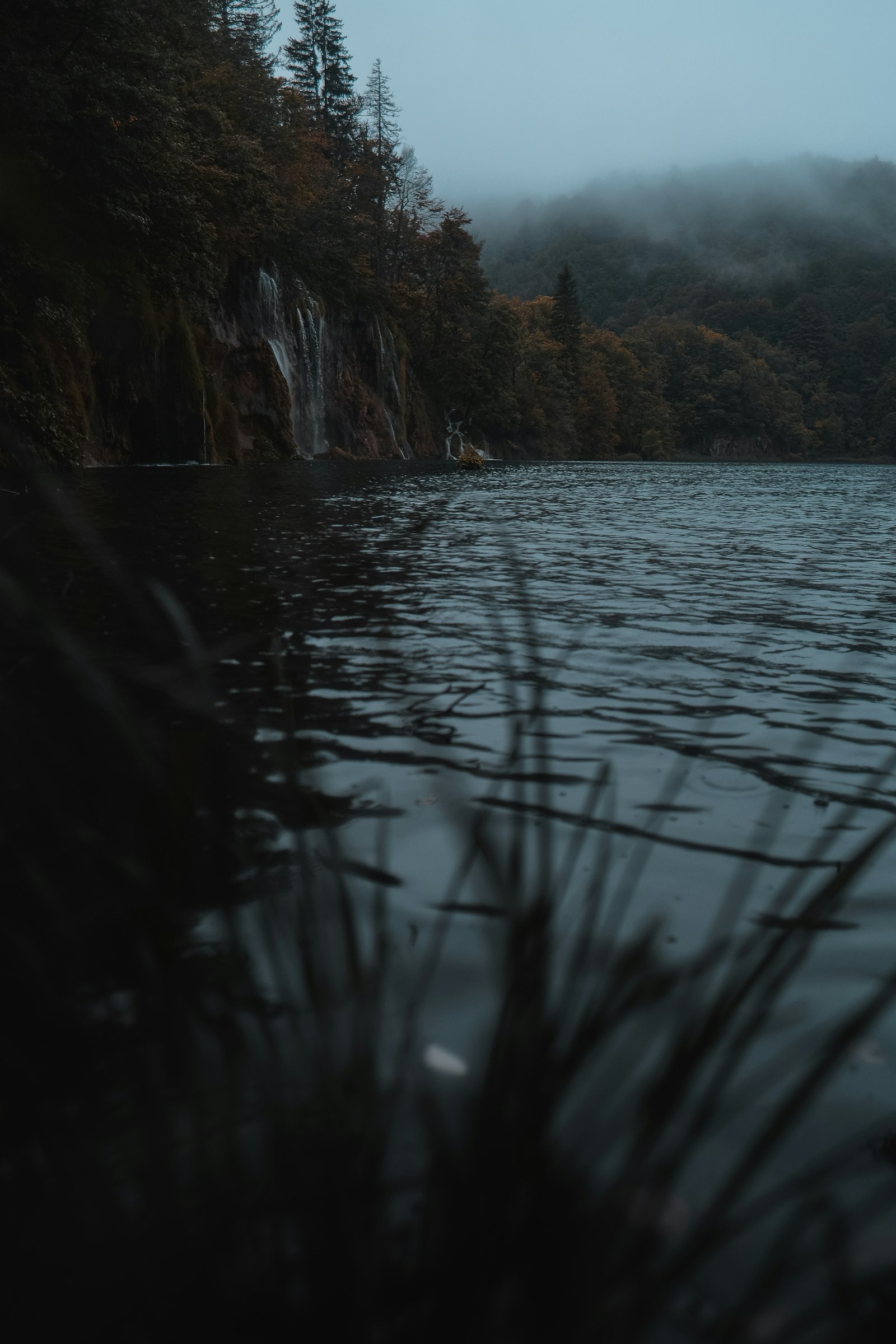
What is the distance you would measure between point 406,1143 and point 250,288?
127ft

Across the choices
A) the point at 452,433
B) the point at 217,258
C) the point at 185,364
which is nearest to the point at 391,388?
the point at 452,433

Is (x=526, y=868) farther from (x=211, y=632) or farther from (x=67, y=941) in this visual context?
(x=211, y=632)

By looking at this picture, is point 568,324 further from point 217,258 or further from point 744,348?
point 217,258

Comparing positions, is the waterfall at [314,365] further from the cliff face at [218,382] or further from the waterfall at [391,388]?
the waterfall at [391,388]

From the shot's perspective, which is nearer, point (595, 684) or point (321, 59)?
point (595, 684)

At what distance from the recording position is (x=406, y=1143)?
183cm

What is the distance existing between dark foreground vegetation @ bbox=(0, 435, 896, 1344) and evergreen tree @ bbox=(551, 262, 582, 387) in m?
93.3

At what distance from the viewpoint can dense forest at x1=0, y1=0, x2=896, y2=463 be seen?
746 inches

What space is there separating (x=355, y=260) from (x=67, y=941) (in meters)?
55.3

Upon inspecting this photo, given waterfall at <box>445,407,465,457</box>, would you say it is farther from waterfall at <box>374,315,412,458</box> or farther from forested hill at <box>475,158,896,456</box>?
forested hill at <box>475,158,896,456</box>

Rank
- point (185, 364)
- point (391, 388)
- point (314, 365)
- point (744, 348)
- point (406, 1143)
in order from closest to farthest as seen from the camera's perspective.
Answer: point (406, 1143) < point (185, 364) < point (314, 365) < point (391, 388) < point (744, 348)

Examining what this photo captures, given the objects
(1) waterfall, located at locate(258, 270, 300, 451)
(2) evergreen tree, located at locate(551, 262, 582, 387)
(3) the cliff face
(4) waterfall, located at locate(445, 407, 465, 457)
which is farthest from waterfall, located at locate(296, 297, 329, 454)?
(2) evergreen tree, located at locate(551, 262, 582, 387)

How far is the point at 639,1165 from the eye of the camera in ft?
3.78

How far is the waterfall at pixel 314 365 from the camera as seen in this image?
41031mm
